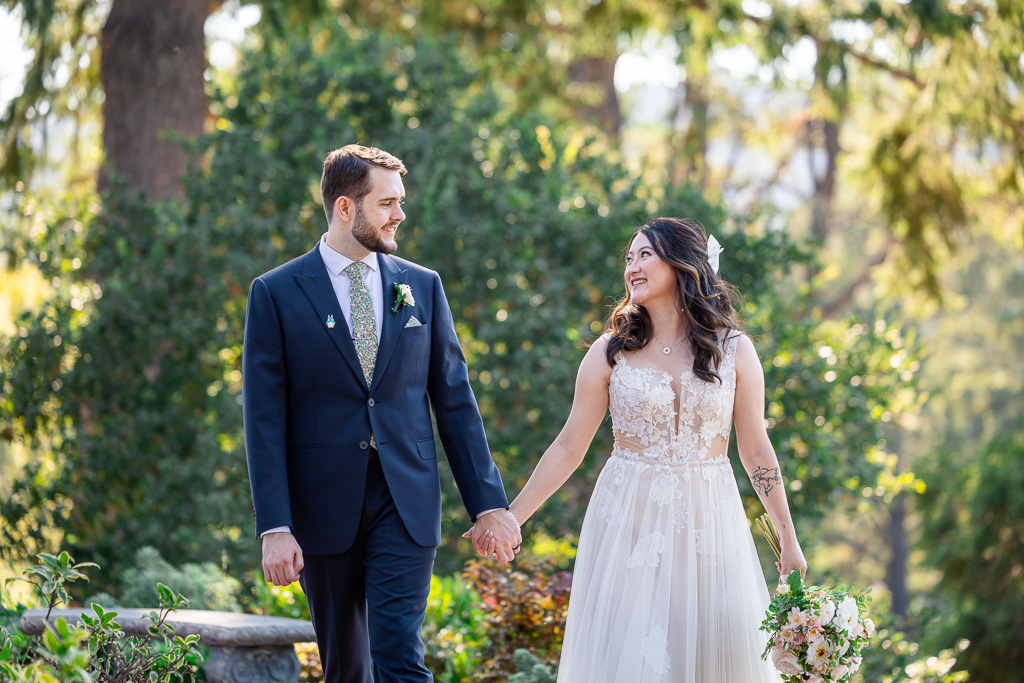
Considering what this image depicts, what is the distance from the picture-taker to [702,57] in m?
9.64

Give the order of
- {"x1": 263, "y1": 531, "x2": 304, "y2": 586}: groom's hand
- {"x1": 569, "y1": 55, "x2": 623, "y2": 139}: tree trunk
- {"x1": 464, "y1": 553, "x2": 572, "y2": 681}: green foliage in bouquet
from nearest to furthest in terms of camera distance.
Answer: {"x1": 263, "y1": 531, "x2": 304, "y2": 586}: groom's hand < {"x1": 464, "y1": 553, "x2": 572, "y2": 681}: green foliage in bouquet < {"x1": 569, "y1": 55, "x2": 623, "y2": 139}: tree trunk

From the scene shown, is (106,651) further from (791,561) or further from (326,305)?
(791,561)

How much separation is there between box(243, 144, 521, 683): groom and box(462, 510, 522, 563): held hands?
16mm

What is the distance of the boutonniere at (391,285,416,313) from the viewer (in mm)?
3498

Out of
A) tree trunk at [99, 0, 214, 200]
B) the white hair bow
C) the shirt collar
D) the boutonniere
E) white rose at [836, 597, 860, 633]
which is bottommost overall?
white rose at [836, 597, 860, 633]

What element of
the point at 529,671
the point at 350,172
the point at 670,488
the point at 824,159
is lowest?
the point at 529,671

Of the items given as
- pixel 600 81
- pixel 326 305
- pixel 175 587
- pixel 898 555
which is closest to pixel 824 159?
pixel 600 81

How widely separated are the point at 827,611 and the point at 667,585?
0.58 metres

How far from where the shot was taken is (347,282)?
139 inches

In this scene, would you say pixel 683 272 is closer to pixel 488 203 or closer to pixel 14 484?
pixel 488 203

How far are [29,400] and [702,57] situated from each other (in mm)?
7073

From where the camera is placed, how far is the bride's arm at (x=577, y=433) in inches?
148

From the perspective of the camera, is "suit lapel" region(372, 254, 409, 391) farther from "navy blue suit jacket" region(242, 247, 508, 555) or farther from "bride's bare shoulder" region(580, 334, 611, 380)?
"bride's bare shoulder" region(580, 334, 611, 380)

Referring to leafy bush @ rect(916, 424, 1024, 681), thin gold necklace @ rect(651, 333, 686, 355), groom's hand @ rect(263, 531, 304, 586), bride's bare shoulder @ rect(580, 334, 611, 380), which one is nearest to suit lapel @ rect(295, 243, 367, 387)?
groom's hand @ rect(263, 531, 304, 586)
